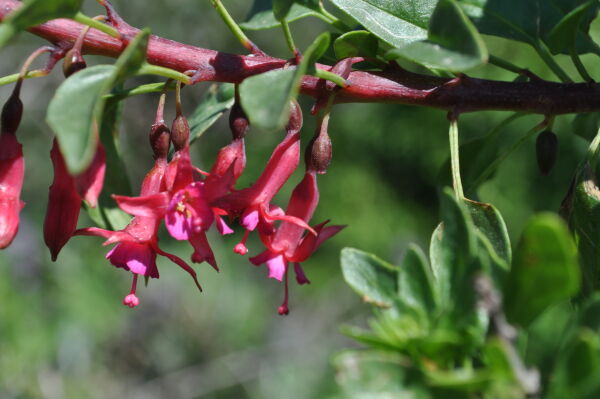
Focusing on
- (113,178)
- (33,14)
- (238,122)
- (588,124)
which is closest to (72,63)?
(33,14)

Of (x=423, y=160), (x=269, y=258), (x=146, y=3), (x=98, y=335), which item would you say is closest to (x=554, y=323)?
(x=423, y=160)

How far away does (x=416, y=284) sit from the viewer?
491 millimetres

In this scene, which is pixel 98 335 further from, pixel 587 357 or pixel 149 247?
pixel 587 357

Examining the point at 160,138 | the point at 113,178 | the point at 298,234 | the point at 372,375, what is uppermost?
the point at 372,375

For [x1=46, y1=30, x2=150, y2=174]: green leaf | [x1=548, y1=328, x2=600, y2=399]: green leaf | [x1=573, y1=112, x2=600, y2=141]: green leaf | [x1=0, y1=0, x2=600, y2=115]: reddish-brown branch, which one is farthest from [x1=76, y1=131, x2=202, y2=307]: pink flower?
[x1=573, y1=112, x2=600, y2=141]: green leaf

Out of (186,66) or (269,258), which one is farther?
(269,258)

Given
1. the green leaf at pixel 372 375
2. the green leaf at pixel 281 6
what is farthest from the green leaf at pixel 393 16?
the green leaf at pixel 372 375

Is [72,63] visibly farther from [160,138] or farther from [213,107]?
[213,107]

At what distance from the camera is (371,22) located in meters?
0.78

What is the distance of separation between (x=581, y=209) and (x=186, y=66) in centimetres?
48

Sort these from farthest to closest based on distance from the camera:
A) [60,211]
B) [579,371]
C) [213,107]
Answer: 1. [213,107]
2. [60,211]
3. [579,371]

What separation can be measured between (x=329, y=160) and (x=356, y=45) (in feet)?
0.42

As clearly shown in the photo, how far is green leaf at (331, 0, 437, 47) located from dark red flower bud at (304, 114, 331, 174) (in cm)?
13

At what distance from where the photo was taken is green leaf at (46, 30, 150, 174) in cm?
48
